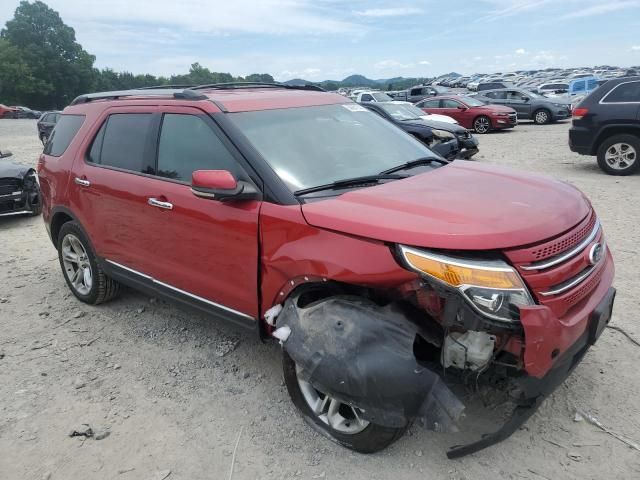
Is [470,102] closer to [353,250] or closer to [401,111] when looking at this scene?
[401,111]

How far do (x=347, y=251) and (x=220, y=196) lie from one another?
0.85m

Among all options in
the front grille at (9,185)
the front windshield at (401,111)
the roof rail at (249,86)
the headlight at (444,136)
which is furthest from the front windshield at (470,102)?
the roof rail at (249,86)

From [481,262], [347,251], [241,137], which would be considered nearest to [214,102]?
[241,137]

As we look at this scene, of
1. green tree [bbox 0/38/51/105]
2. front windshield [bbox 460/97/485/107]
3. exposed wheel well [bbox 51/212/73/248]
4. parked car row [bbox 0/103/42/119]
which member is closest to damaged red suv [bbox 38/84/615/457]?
exposed wheel well [bbox 51/212/73/248]

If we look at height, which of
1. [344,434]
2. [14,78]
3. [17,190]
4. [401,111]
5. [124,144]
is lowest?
[344,434]

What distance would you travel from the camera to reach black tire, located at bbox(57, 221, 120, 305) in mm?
4457

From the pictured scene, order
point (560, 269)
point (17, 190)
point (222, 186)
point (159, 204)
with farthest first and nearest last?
point (17, 190) < point (159, 204) < point (222, 186) < point (560, 269)

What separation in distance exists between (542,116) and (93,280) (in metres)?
21.5

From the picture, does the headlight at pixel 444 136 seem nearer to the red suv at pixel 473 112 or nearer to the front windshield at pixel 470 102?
the red suv at pixel 473 112

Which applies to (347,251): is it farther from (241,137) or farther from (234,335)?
(234,335)

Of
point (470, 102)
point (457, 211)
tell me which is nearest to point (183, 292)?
point (457, 211)

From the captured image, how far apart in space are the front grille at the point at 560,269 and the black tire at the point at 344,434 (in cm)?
93

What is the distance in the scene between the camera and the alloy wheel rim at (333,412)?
8.87ft

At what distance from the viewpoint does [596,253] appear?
2783mm
